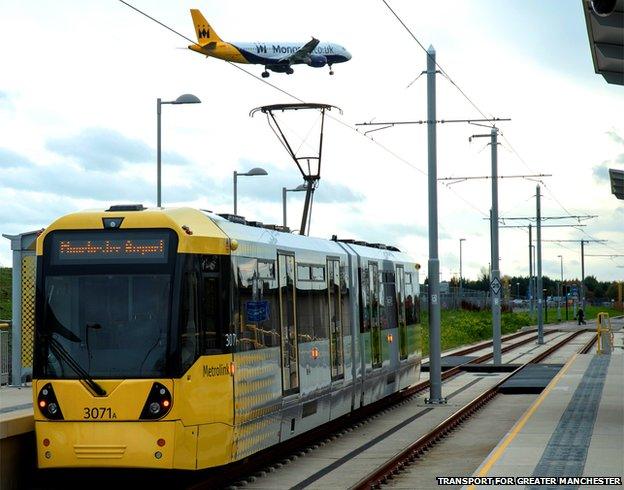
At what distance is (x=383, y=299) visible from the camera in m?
24.3

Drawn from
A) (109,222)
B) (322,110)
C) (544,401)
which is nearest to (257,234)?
(109,222)

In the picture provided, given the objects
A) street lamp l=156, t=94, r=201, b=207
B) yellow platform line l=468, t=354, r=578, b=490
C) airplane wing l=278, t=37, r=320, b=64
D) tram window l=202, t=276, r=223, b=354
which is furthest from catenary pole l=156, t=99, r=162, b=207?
airplane wing l=278, t=37, r=320, b=64

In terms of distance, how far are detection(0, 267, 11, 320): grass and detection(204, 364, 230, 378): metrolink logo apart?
3858 centimetres

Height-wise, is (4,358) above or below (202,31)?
below

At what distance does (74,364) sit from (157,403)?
101 centimetres

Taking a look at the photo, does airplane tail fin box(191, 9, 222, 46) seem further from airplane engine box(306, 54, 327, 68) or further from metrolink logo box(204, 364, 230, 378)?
Result: metrolink logo box(204, 364, 230, 378)

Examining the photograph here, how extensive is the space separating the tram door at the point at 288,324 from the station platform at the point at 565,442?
2758 mm

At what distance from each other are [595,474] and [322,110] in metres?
9.49

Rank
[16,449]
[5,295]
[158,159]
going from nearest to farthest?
[16,449]
[158,159]
[5,295]

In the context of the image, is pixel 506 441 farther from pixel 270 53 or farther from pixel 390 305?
pixel 270 53

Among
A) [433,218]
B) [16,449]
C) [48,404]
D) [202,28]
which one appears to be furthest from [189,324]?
[202,28]

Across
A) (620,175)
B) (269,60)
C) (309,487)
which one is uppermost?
(269,60)

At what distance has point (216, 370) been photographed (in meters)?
13.9

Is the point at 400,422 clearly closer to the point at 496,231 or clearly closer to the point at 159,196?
the point at 159,196
